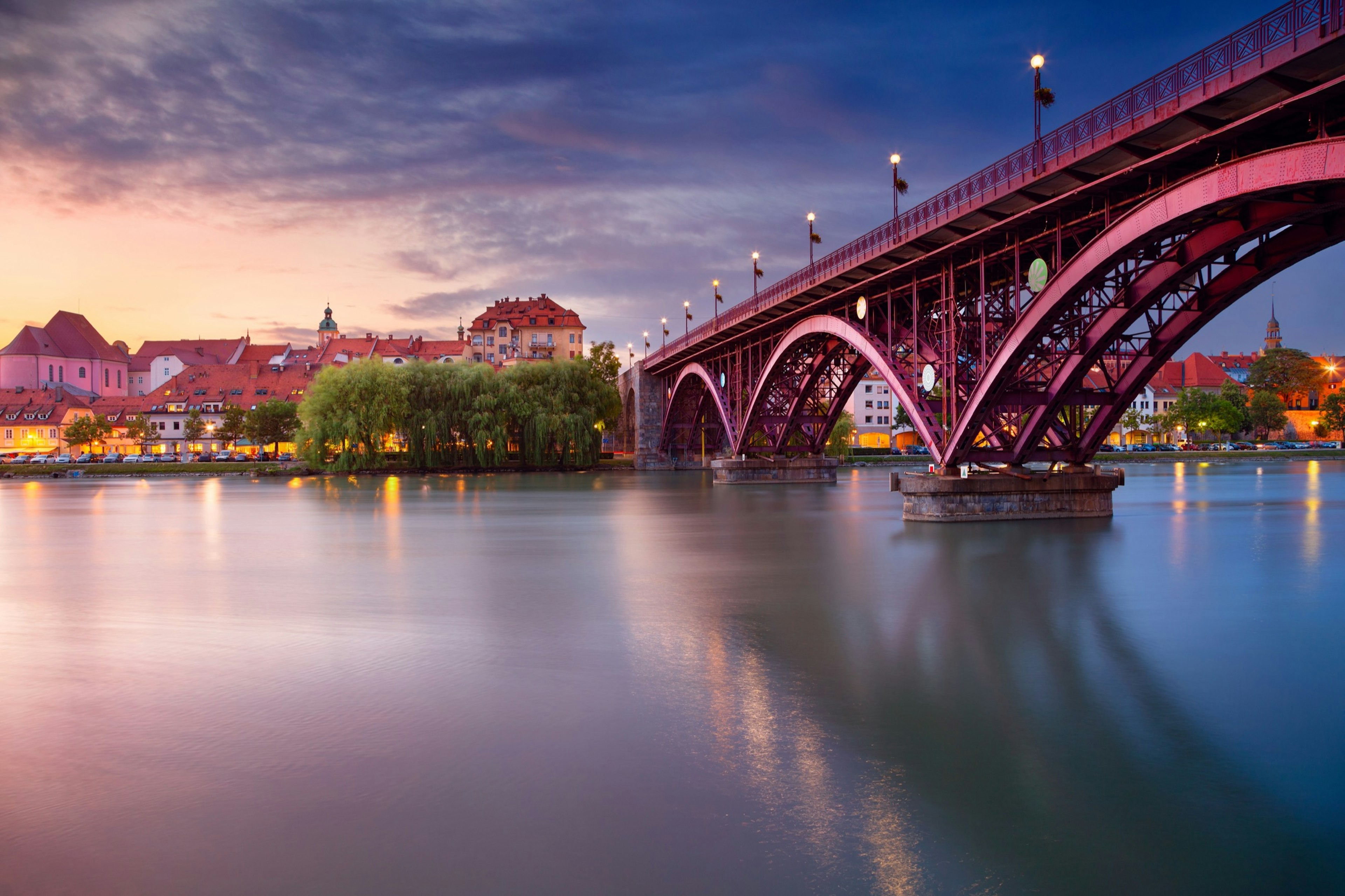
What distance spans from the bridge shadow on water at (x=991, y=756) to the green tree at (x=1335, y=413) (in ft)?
438

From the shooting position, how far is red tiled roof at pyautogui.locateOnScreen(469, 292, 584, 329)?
12769 centimetres

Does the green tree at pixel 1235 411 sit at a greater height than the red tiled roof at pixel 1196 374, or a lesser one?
lesser

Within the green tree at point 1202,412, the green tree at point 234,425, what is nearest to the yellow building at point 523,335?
the green tree at point 234,425

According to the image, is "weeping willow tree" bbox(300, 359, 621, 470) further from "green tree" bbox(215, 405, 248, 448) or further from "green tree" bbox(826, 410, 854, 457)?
"green tree" bbox(215, 405, 248, 448)

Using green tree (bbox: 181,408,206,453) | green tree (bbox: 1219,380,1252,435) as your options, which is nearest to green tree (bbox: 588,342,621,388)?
green tree (bbox: 181,408,206,453)

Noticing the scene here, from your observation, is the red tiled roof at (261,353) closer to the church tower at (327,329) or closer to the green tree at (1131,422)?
the church tower at (327,329)

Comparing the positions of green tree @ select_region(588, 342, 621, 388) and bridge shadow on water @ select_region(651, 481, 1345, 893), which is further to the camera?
green tree @ select_region(588, 342, 621, 388)

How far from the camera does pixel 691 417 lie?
78.5 m

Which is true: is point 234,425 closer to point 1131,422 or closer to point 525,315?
point 525,315

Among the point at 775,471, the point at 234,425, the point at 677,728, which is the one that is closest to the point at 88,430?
the point at 234,425

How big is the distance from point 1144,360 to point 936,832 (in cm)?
2179

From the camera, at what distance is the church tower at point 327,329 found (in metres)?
170

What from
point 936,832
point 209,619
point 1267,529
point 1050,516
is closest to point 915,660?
point 936,832

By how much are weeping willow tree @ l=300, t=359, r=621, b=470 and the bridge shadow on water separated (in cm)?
5731
